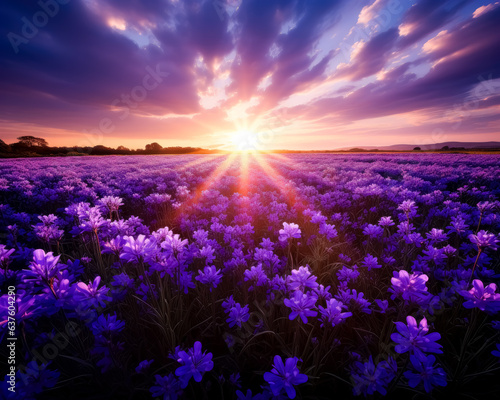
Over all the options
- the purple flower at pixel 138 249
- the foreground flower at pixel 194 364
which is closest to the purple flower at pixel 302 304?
the foreground flower at pixel 194 364

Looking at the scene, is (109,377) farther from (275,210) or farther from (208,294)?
(275,210)

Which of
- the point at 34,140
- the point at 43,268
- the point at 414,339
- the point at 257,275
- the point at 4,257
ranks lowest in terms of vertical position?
the point at 257,275

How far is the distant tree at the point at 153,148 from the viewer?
66.0m

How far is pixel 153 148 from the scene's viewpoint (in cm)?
6844

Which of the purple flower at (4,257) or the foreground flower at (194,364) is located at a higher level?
the purple flower at (4,257)

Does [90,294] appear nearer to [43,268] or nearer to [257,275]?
[43,268]

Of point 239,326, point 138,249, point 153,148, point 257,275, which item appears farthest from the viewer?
point 153,148

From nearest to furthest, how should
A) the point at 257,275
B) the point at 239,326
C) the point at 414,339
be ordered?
the point at 414,339, the point at 239,326, the point at 257,275

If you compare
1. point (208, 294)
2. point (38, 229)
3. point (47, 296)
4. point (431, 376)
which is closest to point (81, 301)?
point (47, 296)

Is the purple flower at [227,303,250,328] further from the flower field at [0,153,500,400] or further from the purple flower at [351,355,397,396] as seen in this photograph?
the purple flower at [351,355,397,396]

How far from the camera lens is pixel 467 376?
1510mm

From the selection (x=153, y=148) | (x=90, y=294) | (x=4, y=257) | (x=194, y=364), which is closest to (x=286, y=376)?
(x=194, y=364)

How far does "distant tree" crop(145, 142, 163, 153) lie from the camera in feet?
217

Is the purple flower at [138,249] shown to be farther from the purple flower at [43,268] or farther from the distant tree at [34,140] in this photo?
the distant tree at [34,140]
